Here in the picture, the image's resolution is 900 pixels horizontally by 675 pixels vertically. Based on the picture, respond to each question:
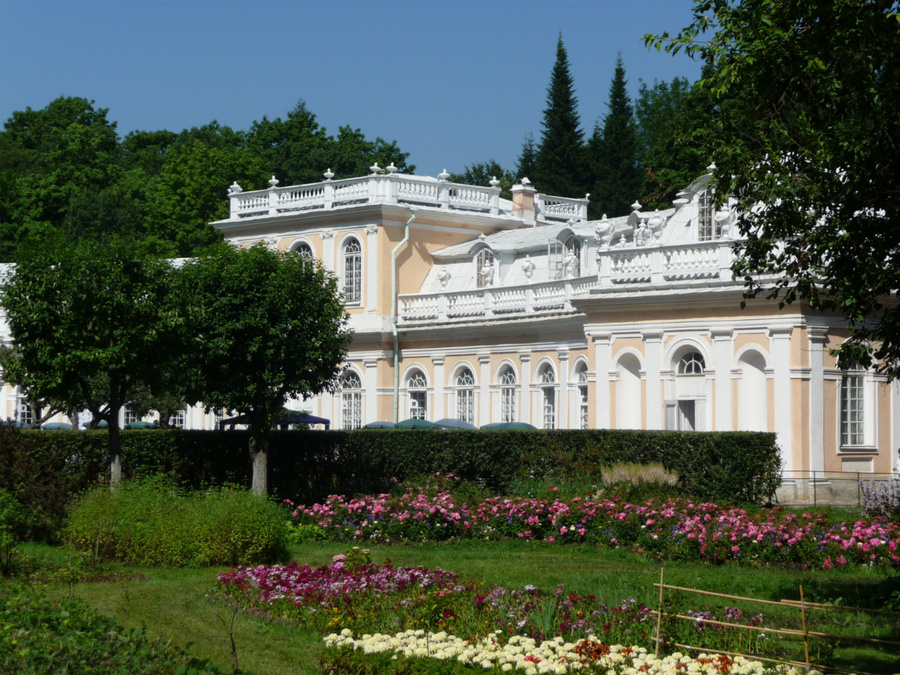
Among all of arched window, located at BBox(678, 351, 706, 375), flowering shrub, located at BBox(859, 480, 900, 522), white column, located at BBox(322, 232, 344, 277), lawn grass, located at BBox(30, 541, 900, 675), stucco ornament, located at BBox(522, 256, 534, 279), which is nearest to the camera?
lawn grass, located at BBox(30, 541, 900, 675)

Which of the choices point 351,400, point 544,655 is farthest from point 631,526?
point 351,400

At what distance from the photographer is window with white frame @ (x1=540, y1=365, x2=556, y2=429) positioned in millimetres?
35062

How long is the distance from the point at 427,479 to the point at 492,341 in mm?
15269

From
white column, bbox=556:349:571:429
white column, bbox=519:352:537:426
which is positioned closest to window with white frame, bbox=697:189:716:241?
white column, bbox=556:349:571:429

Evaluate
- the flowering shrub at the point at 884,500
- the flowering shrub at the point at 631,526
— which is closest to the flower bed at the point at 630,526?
the flowering shrub at the point at 631,526

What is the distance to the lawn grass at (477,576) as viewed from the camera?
11.5 meters

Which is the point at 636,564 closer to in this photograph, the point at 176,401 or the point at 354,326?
the point at 354,326

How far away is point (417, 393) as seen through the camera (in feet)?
130

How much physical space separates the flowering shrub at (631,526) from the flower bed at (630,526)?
0.01 meters

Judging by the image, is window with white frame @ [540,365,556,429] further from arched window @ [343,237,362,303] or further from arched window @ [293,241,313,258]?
arched window @ [293,241,313,258]

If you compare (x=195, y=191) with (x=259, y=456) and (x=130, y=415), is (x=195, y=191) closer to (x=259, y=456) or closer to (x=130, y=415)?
(x=130, y=415)

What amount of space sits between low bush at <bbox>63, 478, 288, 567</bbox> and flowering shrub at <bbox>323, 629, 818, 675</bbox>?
542cm

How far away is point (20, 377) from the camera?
21.0 meters

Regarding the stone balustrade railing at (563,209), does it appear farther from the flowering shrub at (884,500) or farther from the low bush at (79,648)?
the low bush at (79,648)
